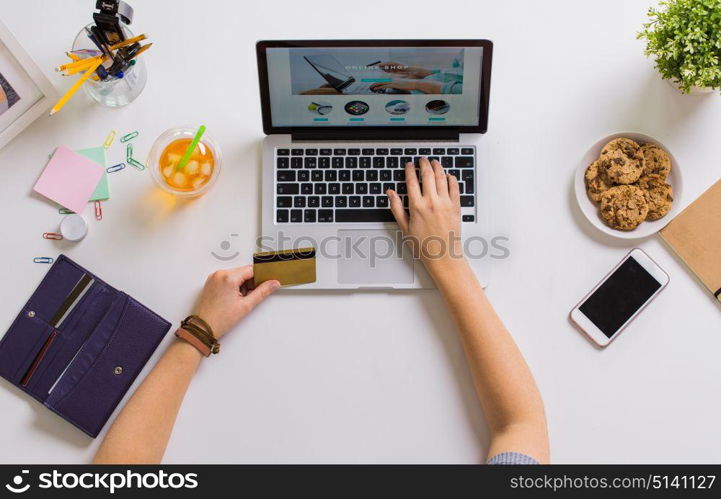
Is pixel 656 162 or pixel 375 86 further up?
pixel 375 86

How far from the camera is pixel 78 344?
1053 mm

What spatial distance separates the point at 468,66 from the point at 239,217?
49 cm

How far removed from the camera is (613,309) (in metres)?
1.05

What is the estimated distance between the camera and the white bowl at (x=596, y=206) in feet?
3.45

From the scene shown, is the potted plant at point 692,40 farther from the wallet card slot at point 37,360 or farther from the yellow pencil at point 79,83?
the wallet card slot at point 37,360

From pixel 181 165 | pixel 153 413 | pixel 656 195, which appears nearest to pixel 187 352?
pixel 153 413

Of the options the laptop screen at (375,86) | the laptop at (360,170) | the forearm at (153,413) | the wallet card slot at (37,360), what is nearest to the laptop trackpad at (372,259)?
the laptop at (360,170)

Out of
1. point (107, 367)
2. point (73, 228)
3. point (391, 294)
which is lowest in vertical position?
point (107, 367)

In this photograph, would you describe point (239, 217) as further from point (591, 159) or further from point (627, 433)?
point (627, 433)

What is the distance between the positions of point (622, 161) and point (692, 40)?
22 centimetres

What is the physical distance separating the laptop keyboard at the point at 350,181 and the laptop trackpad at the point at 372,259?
33mm

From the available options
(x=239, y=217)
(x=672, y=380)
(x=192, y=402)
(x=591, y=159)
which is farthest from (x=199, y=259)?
(x=672, y=380)

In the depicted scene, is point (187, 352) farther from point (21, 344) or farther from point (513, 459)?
point (513, 459)
